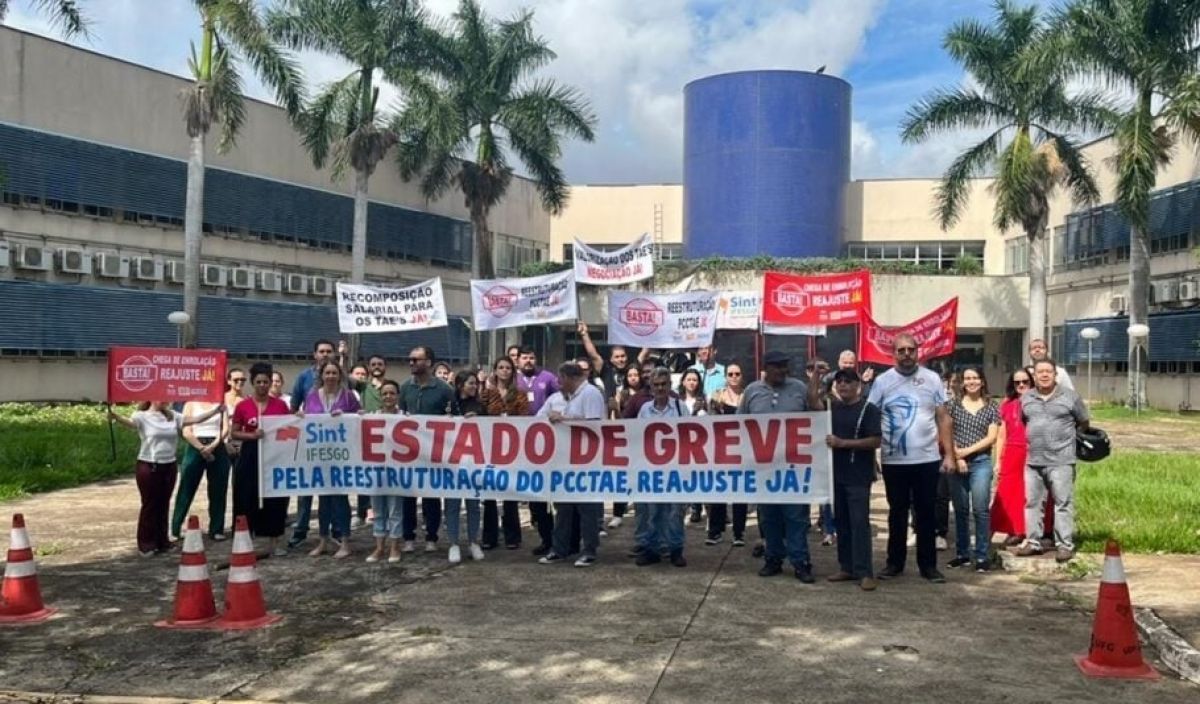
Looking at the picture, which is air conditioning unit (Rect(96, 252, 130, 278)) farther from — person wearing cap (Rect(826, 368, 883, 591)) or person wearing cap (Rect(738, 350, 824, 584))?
person wearing cap (Rect(826, 368, 883, 591))

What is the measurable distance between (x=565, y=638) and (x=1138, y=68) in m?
28.2

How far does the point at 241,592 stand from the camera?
730 cm

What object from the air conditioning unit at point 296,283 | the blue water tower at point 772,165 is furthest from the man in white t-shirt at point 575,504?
the blue water tower at point 772,165

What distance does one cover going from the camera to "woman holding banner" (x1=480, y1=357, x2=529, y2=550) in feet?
33.1

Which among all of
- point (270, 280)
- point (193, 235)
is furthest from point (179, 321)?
point (270, 280)

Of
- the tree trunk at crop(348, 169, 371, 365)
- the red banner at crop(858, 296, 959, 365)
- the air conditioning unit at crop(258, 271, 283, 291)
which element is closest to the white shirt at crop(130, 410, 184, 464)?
the red banner at crop(858, 296, 959, 365)

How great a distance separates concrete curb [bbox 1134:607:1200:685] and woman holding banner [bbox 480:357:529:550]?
528 centimetres

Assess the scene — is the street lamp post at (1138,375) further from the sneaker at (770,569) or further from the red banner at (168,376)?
the red banner at (168,376)

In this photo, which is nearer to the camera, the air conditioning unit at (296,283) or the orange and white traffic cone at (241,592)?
the orange and white traffic cone at (241,592)

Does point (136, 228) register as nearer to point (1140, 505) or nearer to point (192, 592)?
point (192, 592)

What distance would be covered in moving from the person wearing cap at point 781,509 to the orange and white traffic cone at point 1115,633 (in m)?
2.67

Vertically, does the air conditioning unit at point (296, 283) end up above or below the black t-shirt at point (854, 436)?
above

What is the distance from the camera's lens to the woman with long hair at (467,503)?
9617 mm

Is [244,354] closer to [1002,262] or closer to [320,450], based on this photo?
[320,450]
